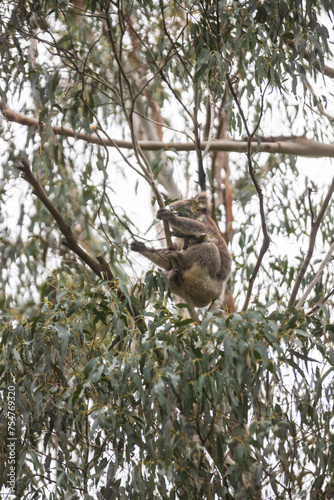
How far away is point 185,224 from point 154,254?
28 cm

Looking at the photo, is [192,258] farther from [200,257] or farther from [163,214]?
[163,214]

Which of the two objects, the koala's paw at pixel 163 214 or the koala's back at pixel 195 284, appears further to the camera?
the koala's back at pixel 195 284

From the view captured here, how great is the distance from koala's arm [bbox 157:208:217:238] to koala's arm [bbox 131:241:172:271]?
17 cm

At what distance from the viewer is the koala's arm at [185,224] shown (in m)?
3.60

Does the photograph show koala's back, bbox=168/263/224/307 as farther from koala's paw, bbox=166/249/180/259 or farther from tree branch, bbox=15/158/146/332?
tree branch, bbox=15/158/146/332

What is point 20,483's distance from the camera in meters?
2.75

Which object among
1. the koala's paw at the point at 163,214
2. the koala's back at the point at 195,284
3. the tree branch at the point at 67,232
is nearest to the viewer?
the tree branch at the point at 67,232

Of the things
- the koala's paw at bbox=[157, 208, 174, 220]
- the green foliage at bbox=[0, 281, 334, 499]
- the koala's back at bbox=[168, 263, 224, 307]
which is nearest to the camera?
the green foliage at bbox=[0, 281, 334, 499]

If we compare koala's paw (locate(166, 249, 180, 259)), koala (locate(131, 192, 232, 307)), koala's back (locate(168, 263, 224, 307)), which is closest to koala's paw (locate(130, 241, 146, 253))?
koala (locate(131, 192, 232, 307))

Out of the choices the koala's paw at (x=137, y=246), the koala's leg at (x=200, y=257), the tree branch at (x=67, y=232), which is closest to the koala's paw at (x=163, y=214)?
the koala's paw at (x=137, y=246)

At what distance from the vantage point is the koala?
12.8ft

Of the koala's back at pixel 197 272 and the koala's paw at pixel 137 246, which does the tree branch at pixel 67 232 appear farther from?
the koala's back at pixel 197 272

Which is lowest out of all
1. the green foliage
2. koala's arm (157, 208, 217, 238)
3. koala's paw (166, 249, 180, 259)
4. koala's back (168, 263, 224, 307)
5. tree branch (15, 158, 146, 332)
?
the green foliage

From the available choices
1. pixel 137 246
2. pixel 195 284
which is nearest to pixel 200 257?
pixel 195 284
